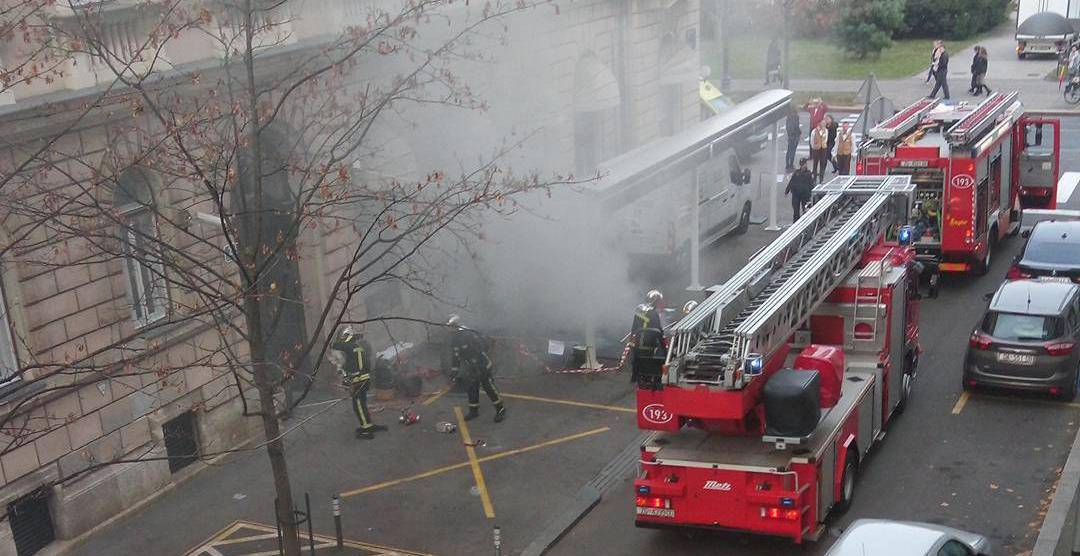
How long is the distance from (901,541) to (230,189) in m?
5.78

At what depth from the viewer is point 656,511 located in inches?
424

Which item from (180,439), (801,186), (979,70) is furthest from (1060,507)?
(979,70)

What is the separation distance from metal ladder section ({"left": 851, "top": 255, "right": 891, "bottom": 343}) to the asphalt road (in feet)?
4.78

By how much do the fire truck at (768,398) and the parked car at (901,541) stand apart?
1121 mm

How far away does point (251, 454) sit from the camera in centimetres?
1409

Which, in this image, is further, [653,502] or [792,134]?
[792,134]

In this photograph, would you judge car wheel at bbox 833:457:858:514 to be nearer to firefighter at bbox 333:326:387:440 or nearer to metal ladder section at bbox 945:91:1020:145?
firefighter at bbox 333:326:387:440

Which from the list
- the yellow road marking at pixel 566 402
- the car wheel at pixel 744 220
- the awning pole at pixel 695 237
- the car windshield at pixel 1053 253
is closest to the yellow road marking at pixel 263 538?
the yellow road marking at pixel 566 402

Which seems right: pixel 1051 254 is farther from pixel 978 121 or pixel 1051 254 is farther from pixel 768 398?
pixel 768 398

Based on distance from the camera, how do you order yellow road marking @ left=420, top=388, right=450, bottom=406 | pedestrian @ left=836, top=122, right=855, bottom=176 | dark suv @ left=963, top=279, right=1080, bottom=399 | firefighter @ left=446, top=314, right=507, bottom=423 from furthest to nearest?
pedestrian @ left=836, top=122, right=855, bottom=176, yellow road marking @ left=420, top=388, right=450, bottom=406, firefighter @ left=446, top=314, right=507, bottom=423, dark suv @ left=963, top=279, right=1080, bottom=399

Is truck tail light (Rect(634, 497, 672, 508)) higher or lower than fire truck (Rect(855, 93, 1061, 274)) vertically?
lower

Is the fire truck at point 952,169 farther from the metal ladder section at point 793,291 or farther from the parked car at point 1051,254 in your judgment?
the metal ladder section at point 793,291

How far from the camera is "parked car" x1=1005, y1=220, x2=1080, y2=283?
16.5 metres

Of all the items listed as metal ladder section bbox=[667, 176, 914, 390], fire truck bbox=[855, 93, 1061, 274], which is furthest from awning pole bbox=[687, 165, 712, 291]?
metal ladder section bbox=[667, 176, 914, 390]
